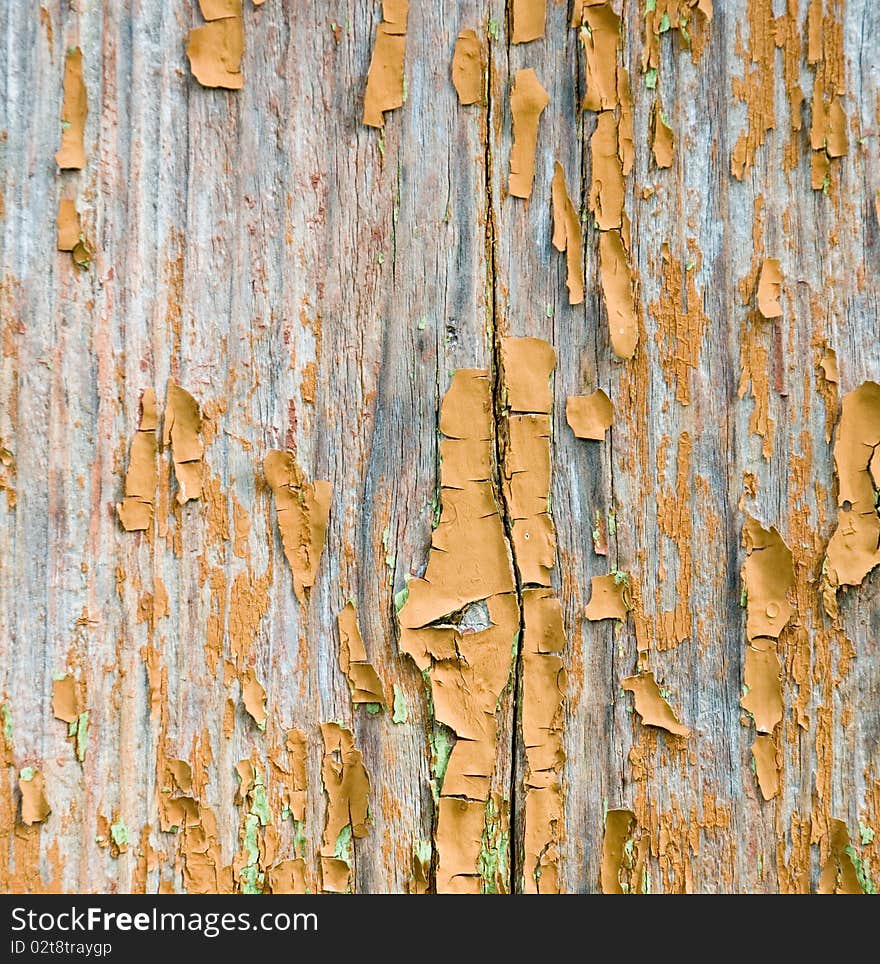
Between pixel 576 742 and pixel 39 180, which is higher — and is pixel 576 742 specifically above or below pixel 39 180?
below

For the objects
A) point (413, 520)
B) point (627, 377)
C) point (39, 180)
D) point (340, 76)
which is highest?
point (340, 76)

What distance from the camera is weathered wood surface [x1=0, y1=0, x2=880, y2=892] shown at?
2.56 feet

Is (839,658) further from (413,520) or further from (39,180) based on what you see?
(39,180)

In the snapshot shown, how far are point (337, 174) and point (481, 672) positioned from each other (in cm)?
52

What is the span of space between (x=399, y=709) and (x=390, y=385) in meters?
0.33

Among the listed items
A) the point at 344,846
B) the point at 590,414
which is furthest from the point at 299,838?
the point at 590,414

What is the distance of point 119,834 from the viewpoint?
0.78m

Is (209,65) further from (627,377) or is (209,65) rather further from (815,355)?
(815,355)

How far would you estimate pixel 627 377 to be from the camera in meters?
0.80

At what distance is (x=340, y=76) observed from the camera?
80 cm

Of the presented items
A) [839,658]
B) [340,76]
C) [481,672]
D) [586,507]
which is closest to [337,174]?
[340,76]

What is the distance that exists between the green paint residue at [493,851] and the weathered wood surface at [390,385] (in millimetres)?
19

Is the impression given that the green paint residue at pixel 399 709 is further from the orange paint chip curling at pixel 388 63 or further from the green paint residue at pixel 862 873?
the orange paint chip curling at pixel 388 63

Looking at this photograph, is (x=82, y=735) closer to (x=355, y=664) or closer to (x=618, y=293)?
(x=355, y=664)
